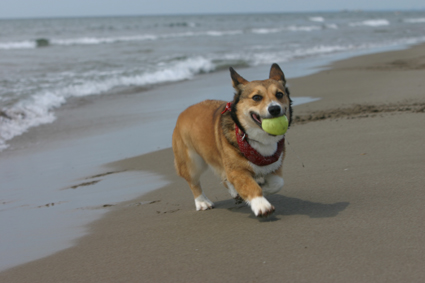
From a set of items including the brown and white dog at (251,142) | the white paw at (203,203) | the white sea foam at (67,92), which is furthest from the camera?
the white sea foam at (67,92)

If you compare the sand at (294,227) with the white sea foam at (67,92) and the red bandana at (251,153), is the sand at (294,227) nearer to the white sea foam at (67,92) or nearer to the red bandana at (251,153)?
the red bandana at (251,153)

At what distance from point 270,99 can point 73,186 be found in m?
2.78

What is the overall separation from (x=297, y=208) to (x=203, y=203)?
0.91 meters

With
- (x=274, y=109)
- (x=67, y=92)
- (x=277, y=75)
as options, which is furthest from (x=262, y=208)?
(x=67, y=92)

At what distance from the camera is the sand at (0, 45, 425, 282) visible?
2773mm

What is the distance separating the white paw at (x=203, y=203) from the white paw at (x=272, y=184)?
0.67 metres

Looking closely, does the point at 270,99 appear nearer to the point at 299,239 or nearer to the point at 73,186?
the point at 299,239

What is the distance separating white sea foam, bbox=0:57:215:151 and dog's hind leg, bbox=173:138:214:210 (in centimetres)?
401

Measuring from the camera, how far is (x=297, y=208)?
3814 millimetres

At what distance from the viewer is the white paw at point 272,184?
377 cm

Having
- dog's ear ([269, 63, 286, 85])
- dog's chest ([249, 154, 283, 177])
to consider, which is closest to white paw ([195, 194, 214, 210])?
dog's chest ([249, 154, 283, 177])

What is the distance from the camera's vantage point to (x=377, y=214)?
342 centimetres

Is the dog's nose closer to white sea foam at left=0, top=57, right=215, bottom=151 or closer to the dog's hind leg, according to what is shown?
the dog's hind leg

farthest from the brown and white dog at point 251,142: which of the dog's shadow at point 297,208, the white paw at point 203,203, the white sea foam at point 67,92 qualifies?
the white sea foam at point 67,92
